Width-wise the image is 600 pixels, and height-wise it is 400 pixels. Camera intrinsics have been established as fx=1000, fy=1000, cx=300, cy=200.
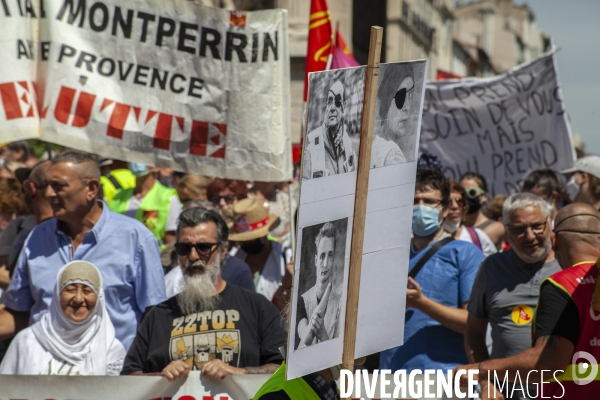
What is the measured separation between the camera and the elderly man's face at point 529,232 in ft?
15.2

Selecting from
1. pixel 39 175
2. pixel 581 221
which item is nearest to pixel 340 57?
pixel 39 175

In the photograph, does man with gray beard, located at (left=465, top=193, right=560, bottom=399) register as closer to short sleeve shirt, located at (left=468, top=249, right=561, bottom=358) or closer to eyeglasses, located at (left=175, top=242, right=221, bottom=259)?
short sleeve shirt, located at (left=468, top=249, right=561, bottom=358)

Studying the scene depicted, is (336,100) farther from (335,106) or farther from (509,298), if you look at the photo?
(509,298)

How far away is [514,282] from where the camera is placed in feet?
15.5

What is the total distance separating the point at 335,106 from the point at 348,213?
0.34 meters

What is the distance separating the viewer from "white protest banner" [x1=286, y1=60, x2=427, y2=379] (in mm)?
2994

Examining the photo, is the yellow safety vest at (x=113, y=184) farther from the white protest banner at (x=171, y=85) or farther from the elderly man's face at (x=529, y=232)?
the elderly man's face at (x=529, y=232)

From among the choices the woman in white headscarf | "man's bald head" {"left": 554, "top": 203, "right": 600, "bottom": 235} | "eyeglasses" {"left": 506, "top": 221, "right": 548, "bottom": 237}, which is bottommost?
the woman in white headscarf

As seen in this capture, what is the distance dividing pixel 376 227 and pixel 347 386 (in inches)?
20.6

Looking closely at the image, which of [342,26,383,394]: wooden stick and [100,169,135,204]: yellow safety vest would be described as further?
[100,169,135,204]: yellow safety vest

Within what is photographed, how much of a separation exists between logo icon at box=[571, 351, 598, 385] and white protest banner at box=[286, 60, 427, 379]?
0.85 metres

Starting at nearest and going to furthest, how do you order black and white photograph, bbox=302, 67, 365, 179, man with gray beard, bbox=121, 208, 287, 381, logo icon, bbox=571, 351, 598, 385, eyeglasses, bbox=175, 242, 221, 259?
black and white photograph, bbox=302, 67, 365, 179 < logo icon, bbox=571, 351, 598, 385 < man with gray beard, bbox=121, 208, 287, 381 < eyeglasses, bbox=175, 242, 221, 259

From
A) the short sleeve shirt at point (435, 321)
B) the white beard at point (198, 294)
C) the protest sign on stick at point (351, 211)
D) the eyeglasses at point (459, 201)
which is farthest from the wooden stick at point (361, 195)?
the eyeglasses at point (459, 201)

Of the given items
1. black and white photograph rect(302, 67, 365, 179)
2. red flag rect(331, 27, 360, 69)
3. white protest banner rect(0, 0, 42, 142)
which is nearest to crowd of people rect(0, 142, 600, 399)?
white protest banner rect(0, 0, 42, 142)
